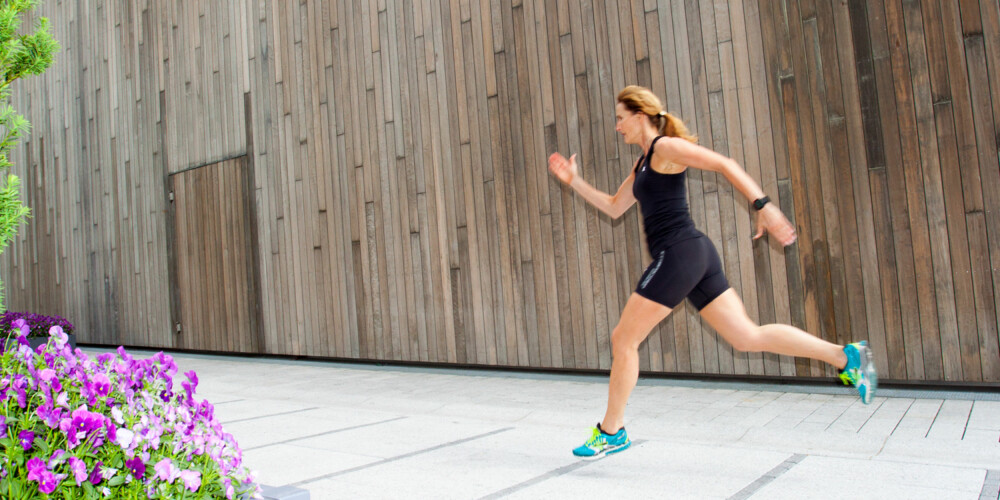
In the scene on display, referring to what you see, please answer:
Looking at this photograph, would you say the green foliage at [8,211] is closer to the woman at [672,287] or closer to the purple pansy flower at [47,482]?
the purple pansy flower at [47,482]

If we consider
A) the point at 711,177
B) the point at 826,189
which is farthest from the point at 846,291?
the point at 711,177

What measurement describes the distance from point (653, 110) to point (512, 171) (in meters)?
2.53

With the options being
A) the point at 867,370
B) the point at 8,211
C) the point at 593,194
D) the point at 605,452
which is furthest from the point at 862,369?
the point at 8,211

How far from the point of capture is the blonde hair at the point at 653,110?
292cm

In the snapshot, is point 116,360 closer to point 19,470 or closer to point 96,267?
point 19,470

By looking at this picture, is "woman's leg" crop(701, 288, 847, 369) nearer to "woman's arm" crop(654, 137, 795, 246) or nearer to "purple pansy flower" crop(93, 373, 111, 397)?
"woman's arm" crop(654, 137, 795, 246)

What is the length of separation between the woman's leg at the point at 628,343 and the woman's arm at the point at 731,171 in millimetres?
471

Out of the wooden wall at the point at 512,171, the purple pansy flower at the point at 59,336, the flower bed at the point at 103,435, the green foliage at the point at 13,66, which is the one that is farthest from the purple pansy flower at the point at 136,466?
the wooden wall at the point at 512,171

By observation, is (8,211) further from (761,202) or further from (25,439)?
(761,202)

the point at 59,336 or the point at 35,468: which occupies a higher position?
the point at 59,336

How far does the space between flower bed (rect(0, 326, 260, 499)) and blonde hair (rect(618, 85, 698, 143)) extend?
1919 mm

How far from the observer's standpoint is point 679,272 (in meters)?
2.70

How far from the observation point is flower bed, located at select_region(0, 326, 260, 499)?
1563 mm

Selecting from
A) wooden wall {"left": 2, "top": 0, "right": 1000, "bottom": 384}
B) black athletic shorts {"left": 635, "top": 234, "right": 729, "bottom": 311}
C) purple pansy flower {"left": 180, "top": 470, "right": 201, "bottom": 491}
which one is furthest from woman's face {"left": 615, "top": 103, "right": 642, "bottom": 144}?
purple pansy flower {"left": 180, "top": 470, "right": 201, "bottom": 491}
